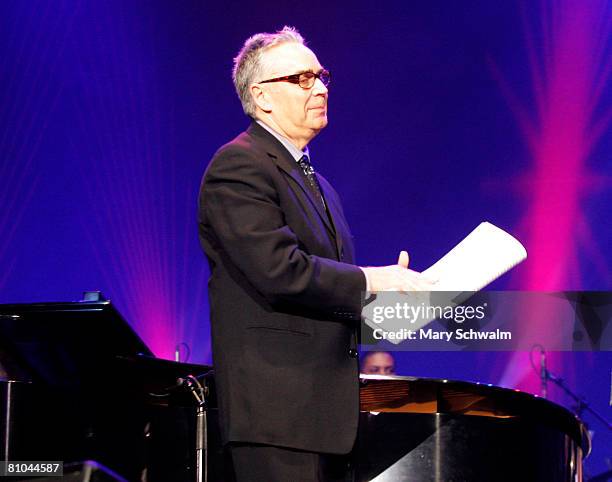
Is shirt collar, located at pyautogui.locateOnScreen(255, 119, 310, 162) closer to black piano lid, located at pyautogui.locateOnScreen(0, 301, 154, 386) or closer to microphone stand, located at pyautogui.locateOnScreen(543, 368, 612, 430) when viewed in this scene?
black piano lid, located at pyautogui.locateOnScreen(0, 301, 154, 386)

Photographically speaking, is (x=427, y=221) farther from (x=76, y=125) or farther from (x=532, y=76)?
(x=76, y=125)

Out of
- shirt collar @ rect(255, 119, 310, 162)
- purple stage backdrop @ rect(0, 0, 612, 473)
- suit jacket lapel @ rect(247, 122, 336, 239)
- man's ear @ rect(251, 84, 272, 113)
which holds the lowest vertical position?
suit jacket lapel @ rect(247, 122, 336, 239)

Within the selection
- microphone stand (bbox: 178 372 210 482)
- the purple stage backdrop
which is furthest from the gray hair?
the purple stage backdrop

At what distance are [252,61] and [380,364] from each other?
3.37 meters

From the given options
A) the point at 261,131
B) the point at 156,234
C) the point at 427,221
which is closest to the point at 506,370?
the point at 427,221

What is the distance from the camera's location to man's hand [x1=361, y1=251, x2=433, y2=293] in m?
2.15

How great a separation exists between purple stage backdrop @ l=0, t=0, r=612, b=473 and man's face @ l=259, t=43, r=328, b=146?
3.76m

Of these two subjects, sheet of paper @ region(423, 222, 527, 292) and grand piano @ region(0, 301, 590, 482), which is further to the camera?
grand piano @ region(0, 301, 590, 482)

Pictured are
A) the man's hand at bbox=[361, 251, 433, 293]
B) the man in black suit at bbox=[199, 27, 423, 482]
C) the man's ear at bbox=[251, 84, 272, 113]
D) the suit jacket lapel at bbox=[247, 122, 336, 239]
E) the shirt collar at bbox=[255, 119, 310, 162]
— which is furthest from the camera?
the man's ear at bbox=[251, 84, 272, 113]

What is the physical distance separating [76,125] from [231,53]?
119 cm

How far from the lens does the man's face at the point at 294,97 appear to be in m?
2.48

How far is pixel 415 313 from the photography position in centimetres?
365

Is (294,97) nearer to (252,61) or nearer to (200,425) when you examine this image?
(252,61)

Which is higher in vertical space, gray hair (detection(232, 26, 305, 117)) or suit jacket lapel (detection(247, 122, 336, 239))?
gray hair (detection(232, 26, 305, 117))
